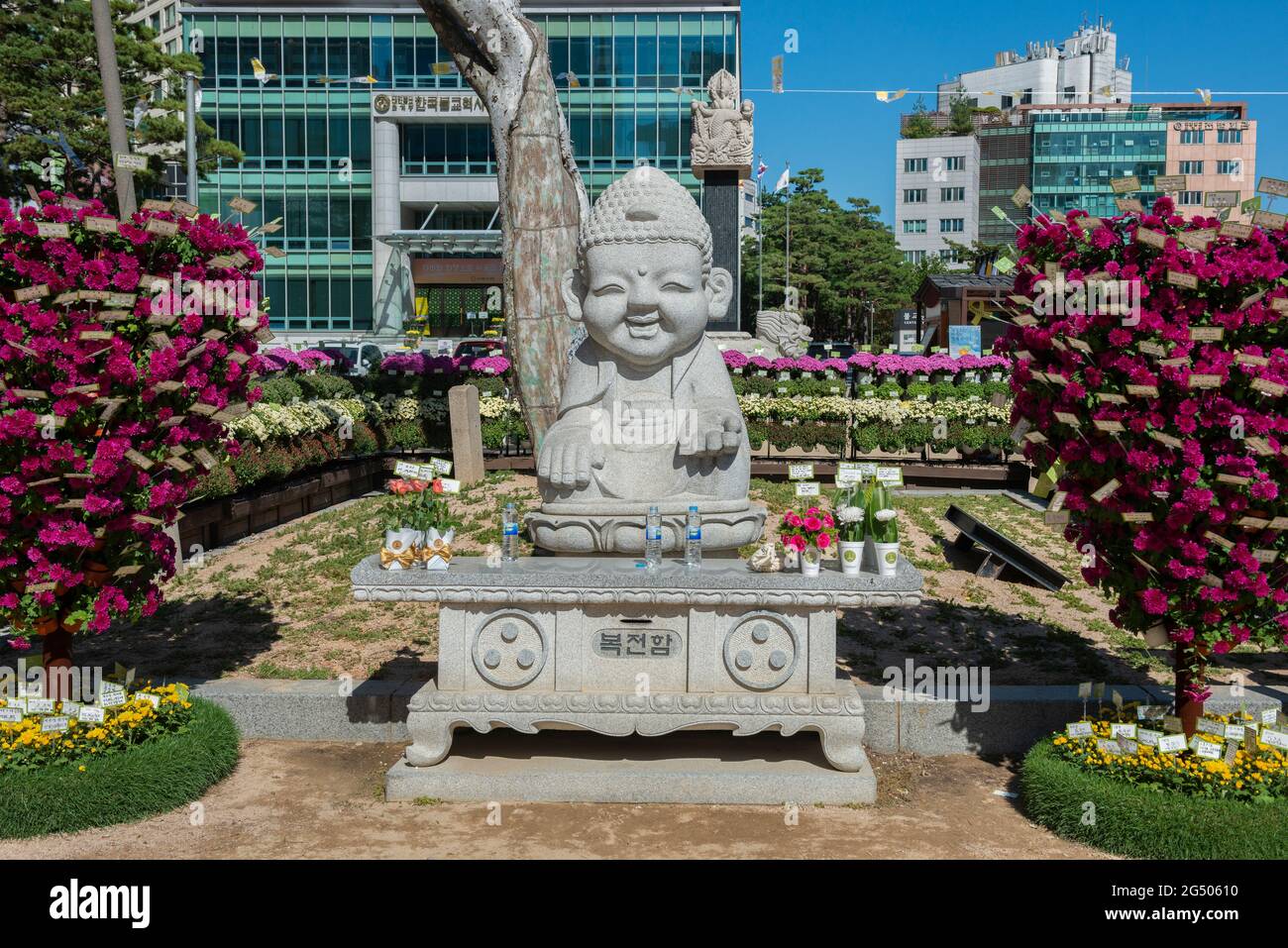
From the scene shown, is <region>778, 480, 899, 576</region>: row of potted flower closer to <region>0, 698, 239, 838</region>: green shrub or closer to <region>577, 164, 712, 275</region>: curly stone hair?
<region>577, 164, 712, 275</region>: curly stone hair

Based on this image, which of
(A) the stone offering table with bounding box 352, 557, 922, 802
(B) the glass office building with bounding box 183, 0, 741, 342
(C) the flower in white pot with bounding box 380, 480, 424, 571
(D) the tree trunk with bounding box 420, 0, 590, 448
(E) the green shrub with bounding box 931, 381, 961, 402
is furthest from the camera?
(B) the glass office building with bounding box 183, 0, 741, 342

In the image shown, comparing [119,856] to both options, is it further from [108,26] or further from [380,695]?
[108,26]

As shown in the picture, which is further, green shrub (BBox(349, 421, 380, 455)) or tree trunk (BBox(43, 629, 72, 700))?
green shrub (BBox(349, 421, 380, 455))

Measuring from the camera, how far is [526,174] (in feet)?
35.8

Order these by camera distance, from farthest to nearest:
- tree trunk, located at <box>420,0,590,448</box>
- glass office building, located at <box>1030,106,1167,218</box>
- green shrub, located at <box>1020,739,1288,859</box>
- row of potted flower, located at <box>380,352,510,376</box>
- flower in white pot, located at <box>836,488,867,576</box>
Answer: glass office building, located at <box>1030,106,1167,218</box>
row of potted flower, located at <box>380,352,510,376</box>
tree trunk, located at <box>420,0,590,448</box>
flower in white pot, located at <box>836,488,867,576</box>
green shrub, located at <box>1020,739,1288,859</box>

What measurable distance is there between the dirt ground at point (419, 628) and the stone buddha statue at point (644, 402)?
1546 mm

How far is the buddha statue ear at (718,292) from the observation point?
20.2 ft

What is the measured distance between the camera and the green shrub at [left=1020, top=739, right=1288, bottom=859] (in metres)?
4.28

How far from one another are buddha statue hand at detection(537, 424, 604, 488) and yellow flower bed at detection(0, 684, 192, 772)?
2.20 meters

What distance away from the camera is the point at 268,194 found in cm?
3622

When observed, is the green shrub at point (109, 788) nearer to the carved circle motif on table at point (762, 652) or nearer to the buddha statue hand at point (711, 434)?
the carved circle motif on table at point (762, 652)

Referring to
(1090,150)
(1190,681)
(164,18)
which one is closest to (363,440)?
(1190,681)

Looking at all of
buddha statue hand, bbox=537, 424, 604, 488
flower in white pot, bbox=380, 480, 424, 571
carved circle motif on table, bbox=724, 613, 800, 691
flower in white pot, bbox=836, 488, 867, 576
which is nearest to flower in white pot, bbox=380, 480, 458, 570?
flower in white pot, bbox=380, 480, 424, 571

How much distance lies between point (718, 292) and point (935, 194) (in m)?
60.1
